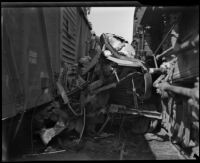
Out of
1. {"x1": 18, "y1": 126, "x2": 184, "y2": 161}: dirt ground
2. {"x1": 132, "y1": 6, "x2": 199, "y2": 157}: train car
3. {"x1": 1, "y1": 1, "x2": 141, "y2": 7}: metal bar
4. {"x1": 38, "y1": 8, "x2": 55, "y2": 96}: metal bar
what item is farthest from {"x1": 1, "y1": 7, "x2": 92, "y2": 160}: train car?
{"x1": 132, "y1": 6, "x2": 199, "y2": 157}: train car

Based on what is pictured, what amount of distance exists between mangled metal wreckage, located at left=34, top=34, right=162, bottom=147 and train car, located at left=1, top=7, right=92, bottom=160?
31cm

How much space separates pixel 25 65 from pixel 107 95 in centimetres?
143

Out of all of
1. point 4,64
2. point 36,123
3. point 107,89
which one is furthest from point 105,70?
point 4,64

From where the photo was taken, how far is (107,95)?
137 inches

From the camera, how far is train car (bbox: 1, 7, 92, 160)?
2.18m

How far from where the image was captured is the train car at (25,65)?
218cm

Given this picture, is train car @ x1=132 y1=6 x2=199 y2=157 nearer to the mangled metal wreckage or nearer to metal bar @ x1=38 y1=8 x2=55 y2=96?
the mangled metal wreckage

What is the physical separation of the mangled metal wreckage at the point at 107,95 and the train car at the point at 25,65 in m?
0.31

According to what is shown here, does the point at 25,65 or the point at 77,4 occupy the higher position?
the point at 77,4

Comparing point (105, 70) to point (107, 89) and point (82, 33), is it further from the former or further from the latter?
point (82, 33)

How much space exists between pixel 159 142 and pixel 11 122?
6.11 feet

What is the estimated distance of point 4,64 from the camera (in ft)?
7.16

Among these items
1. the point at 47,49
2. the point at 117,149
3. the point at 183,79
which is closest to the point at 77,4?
the point at 183,79

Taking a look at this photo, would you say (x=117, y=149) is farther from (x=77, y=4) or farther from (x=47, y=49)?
(x=77, y=4)
